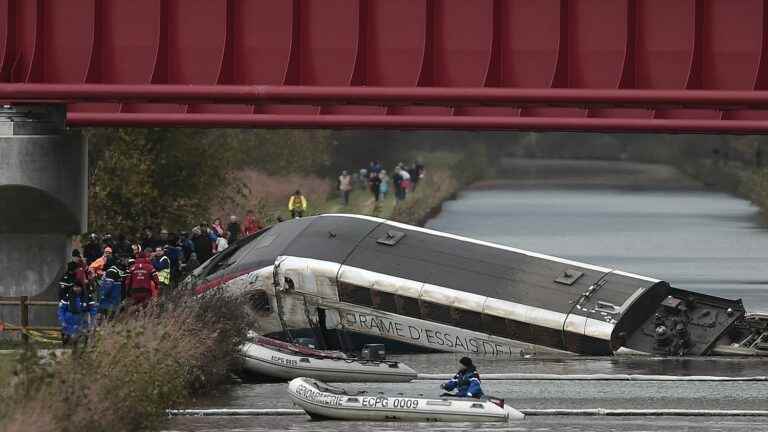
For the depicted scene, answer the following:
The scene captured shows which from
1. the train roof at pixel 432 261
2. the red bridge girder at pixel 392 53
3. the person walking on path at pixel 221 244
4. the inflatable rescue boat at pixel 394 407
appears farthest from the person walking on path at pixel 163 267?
the inflatable rescue boat at pixel 394 407

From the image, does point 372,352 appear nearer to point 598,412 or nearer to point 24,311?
point 598,412

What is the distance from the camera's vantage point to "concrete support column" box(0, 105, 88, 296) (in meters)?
35.8

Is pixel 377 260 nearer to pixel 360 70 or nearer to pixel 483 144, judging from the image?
pixel 360 70

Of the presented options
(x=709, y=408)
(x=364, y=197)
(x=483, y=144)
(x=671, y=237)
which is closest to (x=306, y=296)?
(x=709, y=408)

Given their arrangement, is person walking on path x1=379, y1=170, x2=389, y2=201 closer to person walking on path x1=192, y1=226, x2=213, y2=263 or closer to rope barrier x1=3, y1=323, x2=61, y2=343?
person walking on path x1=192, y1=226, x2=213, y2=263

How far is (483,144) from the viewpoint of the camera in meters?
124

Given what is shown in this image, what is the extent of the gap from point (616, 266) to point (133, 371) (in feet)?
121

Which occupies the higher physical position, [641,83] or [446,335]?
[641,83]

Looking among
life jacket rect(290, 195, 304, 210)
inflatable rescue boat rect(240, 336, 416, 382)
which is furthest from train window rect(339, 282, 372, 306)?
life jacket rect(290, 195, 304, 210)

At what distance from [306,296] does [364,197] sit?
4888 cm

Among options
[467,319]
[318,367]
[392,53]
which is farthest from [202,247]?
[318,367]

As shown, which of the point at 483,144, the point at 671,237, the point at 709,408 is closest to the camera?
the point at 709,408

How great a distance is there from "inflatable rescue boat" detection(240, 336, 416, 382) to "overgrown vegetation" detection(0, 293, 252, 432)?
52 cm

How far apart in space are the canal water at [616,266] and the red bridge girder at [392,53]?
206 inches
